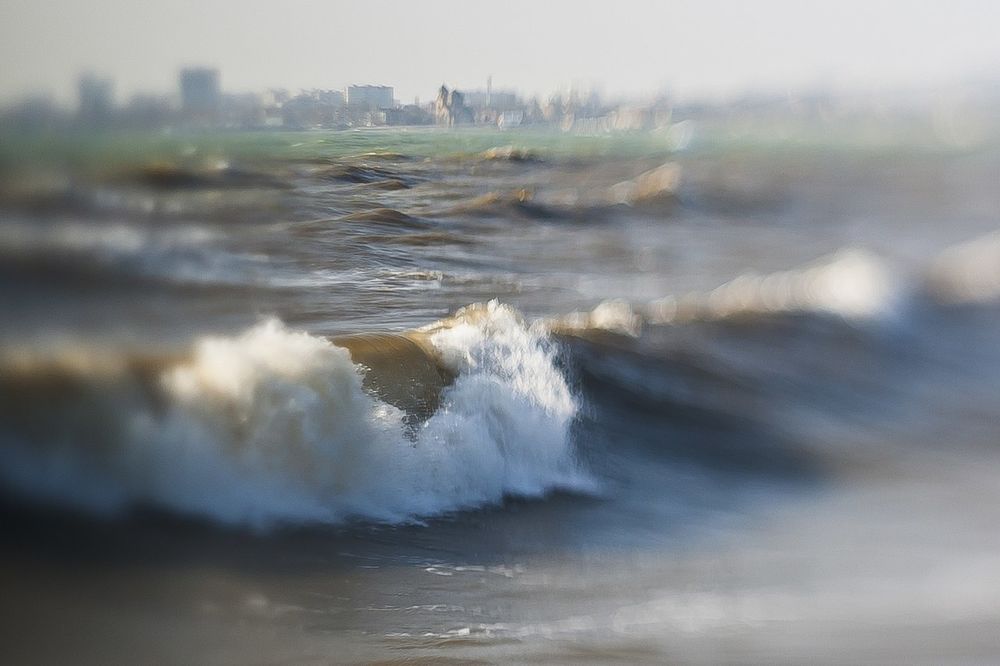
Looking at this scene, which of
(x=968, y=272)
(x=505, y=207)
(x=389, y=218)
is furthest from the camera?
(x=968, y=272)

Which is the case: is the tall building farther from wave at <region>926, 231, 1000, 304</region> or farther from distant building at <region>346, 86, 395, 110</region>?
wave at <region>926, 231, 1000, 304</region>

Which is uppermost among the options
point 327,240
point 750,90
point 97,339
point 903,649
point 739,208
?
point 750,90

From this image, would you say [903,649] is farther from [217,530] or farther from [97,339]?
[97,339]

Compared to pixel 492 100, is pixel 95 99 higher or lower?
lower

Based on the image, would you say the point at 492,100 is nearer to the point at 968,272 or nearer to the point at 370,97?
the point at 370,97

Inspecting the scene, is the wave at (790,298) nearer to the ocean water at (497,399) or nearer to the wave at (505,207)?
the ocean water at (497,399)

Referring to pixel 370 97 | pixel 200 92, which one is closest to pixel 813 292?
pixel 370 97

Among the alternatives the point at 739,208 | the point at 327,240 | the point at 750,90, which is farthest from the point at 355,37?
the point at 739,208
